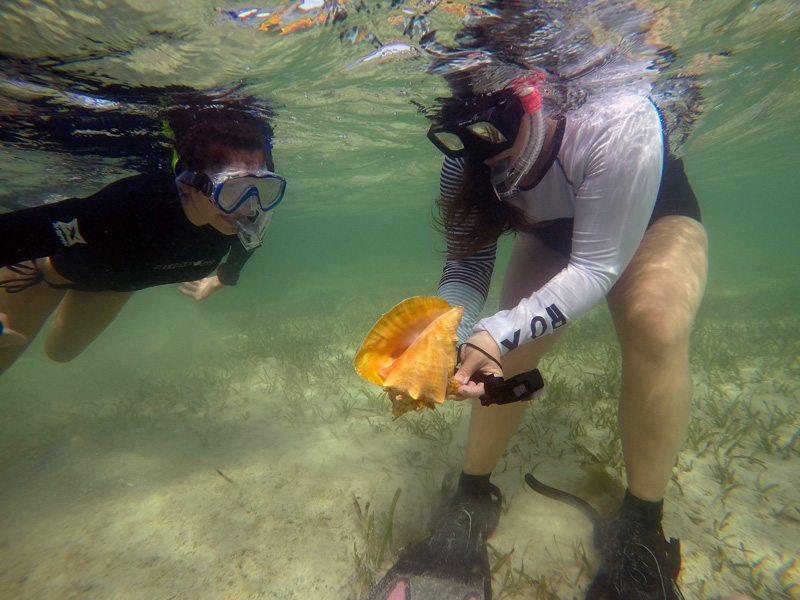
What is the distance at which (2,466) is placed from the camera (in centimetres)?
518

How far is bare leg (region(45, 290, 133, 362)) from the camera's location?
488cm

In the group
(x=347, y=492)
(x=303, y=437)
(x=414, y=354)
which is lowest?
(x=303, y=437)

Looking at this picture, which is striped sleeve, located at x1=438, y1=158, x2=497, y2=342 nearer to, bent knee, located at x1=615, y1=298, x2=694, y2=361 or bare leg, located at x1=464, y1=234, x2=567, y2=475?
bare leg, located at x1=464, y1=234, x2=567, y2=475

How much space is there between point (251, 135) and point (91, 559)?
412 centimetres

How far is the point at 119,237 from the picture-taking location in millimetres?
3430

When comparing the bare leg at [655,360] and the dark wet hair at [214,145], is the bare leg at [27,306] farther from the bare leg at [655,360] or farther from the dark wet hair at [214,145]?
the bare leg at [655,360]

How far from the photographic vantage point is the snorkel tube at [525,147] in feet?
7.55

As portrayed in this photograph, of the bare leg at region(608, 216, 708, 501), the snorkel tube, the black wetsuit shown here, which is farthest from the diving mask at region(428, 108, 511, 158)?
the black wetsuit

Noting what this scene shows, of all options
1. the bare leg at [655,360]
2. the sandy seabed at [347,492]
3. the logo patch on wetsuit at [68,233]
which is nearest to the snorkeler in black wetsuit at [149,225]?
the logo patch on wetsuit at [68,233]

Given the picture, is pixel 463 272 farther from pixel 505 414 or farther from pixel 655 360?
pixel 655 360

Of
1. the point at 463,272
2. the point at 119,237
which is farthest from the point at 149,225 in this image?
the point at 463,272

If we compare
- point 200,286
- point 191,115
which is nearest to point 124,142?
point 191,115

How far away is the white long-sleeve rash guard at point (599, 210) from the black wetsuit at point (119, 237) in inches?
130

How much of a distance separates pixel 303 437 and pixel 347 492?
1511 millimetres
